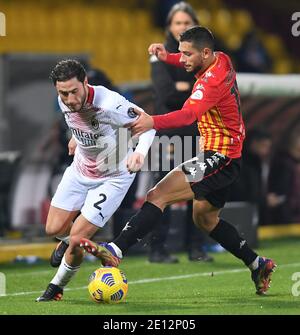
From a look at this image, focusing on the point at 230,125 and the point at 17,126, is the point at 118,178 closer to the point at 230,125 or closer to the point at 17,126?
the point at 230,125

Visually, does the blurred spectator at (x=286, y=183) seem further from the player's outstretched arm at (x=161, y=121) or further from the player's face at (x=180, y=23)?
the player's outstretched arm at (x=161, y=121)

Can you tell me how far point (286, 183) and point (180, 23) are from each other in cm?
398

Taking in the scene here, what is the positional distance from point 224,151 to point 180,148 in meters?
1.93

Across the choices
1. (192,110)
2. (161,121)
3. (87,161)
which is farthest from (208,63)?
(87,161)

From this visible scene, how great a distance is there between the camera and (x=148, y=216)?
24.7ft

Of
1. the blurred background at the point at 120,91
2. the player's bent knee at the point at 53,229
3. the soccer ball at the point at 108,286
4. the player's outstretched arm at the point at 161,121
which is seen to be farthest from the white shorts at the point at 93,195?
the blurred background at the point at 120,91

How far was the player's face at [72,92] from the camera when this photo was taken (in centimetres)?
725

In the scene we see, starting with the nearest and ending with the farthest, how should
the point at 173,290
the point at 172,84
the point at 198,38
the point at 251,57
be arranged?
the point at 198,38, the point at 173,290, the point at 172,84, the point at 251,57

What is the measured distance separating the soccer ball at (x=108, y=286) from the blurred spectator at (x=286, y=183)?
585cm

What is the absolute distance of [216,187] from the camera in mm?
7750

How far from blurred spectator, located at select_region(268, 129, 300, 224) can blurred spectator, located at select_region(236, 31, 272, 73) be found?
3974 millimetres

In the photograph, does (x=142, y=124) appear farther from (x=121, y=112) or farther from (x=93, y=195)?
(x=93, y=195)
